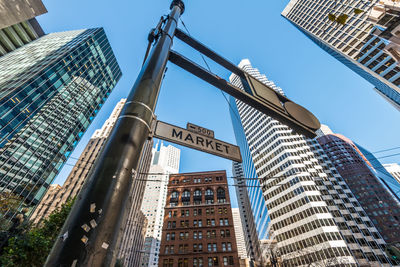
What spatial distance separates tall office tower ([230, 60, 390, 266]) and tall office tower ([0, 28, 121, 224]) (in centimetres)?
4209

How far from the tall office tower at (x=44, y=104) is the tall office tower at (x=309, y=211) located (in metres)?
42.1

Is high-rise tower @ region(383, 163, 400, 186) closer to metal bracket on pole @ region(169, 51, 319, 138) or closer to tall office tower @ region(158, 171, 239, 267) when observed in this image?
tall office tower @ region(158, 171, 239, 267)

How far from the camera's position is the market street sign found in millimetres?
3041

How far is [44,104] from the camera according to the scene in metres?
39.2

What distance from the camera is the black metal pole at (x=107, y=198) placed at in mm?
1356

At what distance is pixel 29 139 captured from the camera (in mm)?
37781

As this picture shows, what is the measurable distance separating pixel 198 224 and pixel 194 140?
52088 millimetres

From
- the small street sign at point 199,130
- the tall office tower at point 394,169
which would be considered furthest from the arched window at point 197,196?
the tall office tower at point 394,169

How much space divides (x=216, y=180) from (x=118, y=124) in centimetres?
5943

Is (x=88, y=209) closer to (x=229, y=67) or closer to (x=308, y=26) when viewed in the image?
(x=229, y=67)

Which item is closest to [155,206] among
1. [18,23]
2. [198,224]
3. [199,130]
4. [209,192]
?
[209,192]

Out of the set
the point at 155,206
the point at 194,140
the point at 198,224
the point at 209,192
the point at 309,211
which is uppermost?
the point at 155,206

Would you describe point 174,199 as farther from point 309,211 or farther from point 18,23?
point 18,23

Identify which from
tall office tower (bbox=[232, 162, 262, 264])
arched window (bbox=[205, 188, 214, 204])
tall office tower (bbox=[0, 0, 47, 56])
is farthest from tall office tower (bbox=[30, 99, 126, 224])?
tall office tower (bbox=[232, 162, 262, 264])
